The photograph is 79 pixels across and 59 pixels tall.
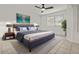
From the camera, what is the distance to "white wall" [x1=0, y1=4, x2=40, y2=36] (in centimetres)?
367

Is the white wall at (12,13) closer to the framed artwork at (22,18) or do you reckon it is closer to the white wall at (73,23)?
the framed artwork at (22,18)

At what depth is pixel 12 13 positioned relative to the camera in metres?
4.04

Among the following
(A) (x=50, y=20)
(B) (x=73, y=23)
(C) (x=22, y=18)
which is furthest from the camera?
(C) (x=22, y=18)

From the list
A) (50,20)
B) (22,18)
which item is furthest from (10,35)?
(50,20)

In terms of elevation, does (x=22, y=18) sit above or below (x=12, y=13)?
below

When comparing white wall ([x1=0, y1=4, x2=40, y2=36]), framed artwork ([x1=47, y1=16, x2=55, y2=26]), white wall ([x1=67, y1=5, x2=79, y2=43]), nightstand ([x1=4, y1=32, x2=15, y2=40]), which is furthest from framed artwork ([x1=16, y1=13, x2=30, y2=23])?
Result: white wall ([x1=67, y1=5, x2=79, y2=43])

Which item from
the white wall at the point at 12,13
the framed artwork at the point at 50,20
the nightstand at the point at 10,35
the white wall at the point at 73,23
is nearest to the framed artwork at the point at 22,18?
the white wall at the point at 12,13

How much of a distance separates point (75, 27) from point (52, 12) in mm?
1407

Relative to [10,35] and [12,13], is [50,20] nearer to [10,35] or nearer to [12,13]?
[12,13]

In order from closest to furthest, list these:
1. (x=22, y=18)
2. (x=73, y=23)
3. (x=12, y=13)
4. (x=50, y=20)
Answer: (x=12, y=13), (x=50, y=20), (x=73, y=23), (x=22, y=18)

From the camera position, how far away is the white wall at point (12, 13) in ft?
12.0

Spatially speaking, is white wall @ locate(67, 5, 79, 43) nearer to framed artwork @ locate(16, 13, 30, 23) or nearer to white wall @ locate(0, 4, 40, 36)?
white wall @ locate(0, 4, 40, 36)
